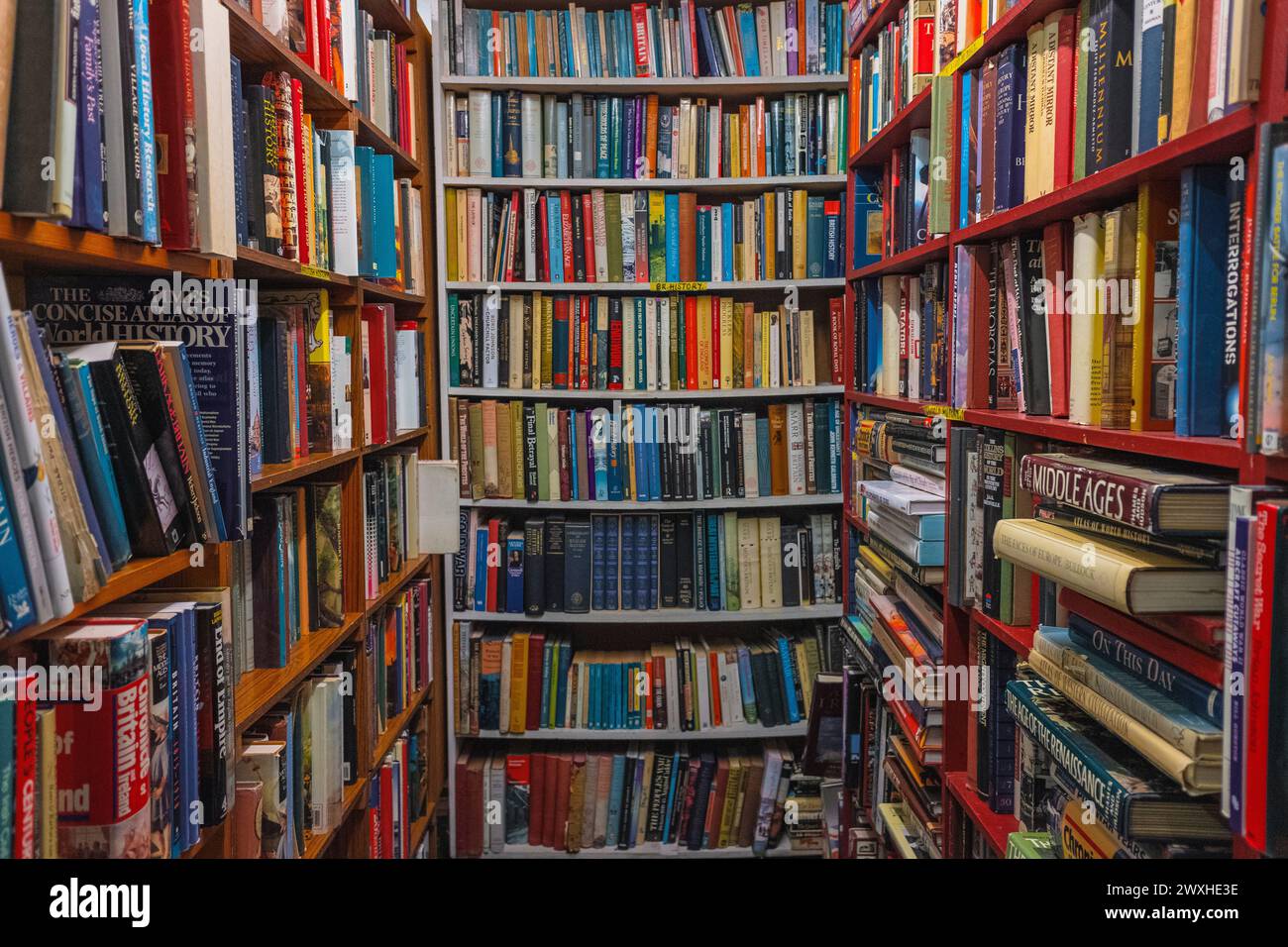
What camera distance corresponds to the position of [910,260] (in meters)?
2.03

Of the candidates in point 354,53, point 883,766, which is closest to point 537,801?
point 883,766

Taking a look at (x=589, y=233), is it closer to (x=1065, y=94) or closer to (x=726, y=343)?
(x=726, y=343)

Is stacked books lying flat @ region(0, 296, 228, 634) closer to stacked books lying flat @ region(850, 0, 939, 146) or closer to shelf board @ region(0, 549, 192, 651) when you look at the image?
shelf board @ region(0, 549, 192, 651)

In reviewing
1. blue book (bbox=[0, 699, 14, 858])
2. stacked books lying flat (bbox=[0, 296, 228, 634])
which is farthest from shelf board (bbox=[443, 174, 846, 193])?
blue book (bbox=[0, 699, 14, 858])

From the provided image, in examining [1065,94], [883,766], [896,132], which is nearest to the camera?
[1065,94]

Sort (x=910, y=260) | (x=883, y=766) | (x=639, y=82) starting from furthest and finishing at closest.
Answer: (x=639, y=82) → (x=883, y=766) → (x=910, y=260)

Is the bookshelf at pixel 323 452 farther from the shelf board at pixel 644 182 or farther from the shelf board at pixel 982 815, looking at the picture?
the shelf board at pixel 982 815

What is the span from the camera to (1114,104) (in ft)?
3.82

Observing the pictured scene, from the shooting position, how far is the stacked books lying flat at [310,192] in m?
1.56

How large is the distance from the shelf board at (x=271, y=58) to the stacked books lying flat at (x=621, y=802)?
1.93m

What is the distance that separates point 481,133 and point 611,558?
1324 millimetres

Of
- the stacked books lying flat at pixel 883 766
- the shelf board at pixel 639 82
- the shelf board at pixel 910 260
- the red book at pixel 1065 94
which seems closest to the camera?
the red book at pixel 1065 94

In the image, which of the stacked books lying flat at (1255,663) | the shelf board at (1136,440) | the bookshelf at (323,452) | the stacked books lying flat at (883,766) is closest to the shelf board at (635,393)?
the bookshelf at (323,452)
